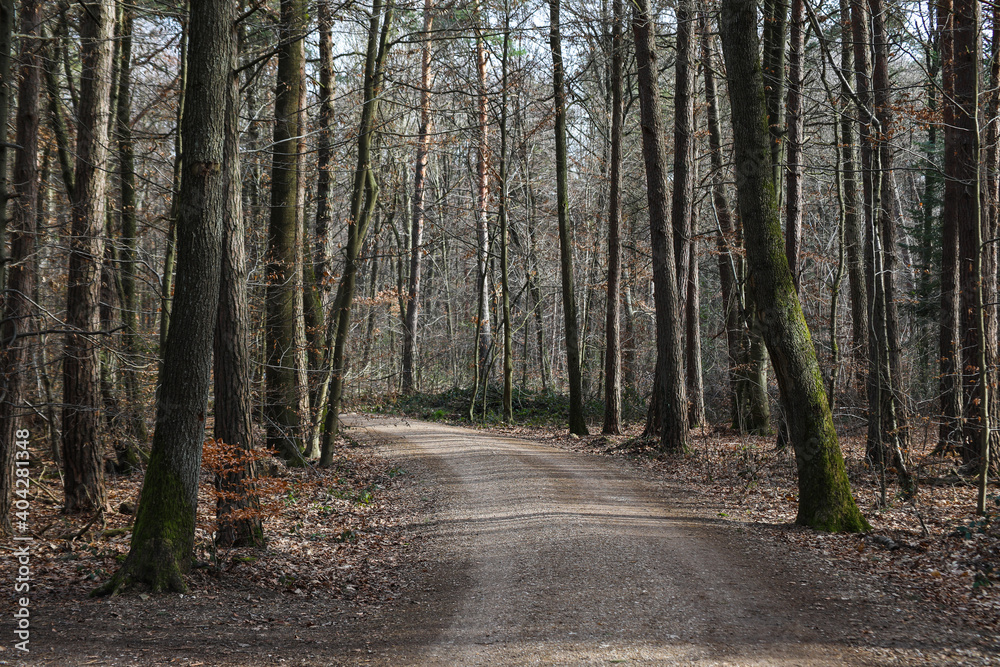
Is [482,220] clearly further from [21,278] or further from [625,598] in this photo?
[625,598]

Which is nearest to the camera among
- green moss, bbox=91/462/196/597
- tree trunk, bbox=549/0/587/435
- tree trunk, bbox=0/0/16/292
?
tree trunk, bbox=0/0/16/292

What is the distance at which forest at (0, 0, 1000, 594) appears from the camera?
673cm

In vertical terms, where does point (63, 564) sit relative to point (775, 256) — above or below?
below

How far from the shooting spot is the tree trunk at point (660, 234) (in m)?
13.2

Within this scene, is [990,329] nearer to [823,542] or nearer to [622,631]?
[823,542]

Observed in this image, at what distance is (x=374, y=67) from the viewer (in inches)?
496

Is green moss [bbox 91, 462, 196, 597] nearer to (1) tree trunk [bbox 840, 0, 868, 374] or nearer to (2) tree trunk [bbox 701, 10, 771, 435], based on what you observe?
(1) tree trunk [bbox 840, 0, 868, 374]

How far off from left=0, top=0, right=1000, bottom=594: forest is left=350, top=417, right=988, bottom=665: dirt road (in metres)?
1.82

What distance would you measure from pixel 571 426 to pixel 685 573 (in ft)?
33.4

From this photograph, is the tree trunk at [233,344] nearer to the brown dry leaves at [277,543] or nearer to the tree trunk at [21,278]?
the brown dry leaves at [277,543]

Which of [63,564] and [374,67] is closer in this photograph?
[63,564]

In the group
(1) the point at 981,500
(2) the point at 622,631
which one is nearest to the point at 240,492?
Answer: (2) the point at 622,631

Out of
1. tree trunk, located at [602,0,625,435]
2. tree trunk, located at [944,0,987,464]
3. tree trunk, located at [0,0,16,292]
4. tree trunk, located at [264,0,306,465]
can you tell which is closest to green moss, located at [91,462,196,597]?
tree trunk, located at [0,0,16,292]

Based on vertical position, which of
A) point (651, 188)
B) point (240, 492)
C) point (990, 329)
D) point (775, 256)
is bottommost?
point (240, 492)
